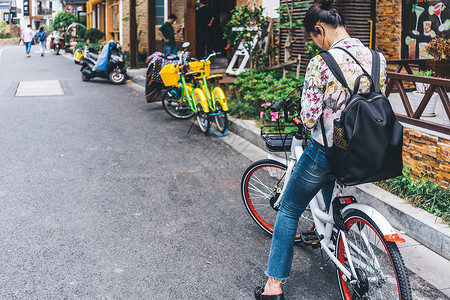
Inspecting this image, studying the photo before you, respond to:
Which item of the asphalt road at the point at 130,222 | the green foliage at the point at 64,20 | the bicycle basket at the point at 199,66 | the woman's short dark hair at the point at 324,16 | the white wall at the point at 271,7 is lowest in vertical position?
the asphalt road at the point at 130,222

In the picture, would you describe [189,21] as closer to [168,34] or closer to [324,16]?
[168,34]

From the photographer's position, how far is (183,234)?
430cm

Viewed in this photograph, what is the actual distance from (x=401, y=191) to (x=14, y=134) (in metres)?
6.09

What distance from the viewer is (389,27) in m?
9.04

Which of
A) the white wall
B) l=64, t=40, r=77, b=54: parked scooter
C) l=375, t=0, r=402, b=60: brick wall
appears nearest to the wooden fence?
l=375, t=0, r=402, b=60: brick wall

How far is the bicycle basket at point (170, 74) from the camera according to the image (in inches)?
353

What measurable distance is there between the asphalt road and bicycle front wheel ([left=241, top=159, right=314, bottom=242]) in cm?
14

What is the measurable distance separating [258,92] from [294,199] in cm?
585

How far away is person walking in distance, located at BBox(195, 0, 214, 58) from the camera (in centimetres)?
1570

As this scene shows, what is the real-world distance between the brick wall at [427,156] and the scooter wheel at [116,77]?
11.3 m

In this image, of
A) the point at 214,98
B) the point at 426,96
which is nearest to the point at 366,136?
the point at 426,96

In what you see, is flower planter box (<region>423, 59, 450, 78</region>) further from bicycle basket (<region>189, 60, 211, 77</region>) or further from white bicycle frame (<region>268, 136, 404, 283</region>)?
white bicycle frame (<region>268, 136, 404, 283</region>)

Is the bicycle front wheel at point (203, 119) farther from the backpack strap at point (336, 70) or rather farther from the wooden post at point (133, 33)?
the wooden post at point (133, 33)

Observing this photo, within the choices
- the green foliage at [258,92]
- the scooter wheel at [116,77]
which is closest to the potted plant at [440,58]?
the green foliage at [258,92]
